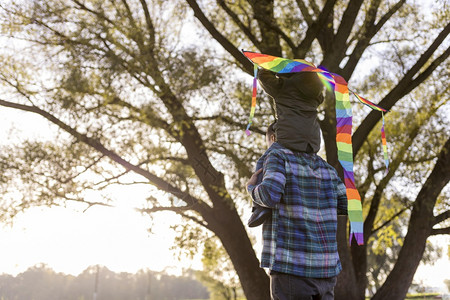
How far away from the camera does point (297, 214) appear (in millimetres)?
2109

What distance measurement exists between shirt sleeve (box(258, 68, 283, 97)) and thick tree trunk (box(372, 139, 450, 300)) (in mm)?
6157

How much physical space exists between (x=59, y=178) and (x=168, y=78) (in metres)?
2.78

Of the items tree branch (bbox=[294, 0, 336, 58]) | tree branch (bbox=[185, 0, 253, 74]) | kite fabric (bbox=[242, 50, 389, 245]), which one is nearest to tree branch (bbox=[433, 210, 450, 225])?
tree branch (bbox=[294, 0, 336, 58])

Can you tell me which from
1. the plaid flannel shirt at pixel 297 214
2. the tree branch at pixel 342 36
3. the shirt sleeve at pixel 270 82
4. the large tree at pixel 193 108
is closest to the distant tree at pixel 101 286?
the large tree at pixel 193 108

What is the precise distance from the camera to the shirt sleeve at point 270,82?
A: 242 centimetres

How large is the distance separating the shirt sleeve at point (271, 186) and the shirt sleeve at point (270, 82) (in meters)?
0.48

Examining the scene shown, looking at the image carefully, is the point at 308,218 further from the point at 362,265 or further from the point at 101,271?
the point at 101,271

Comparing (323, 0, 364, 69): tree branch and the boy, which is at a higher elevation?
(323, 0, 364, 69): tree branch

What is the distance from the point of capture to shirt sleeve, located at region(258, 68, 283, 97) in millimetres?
2422

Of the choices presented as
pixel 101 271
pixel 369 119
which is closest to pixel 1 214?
pixel 369 119

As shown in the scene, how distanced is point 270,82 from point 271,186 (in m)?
0.67

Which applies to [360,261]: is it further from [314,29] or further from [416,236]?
[314,29]

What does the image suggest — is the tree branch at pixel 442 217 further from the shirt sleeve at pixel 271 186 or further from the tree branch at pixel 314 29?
the shirt sleeve at pixel 271 186

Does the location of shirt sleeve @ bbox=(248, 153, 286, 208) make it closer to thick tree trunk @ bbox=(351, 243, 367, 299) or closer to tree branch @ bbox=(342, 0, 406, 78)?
tree branch @ bbox=(342, 0, 406, 78)
